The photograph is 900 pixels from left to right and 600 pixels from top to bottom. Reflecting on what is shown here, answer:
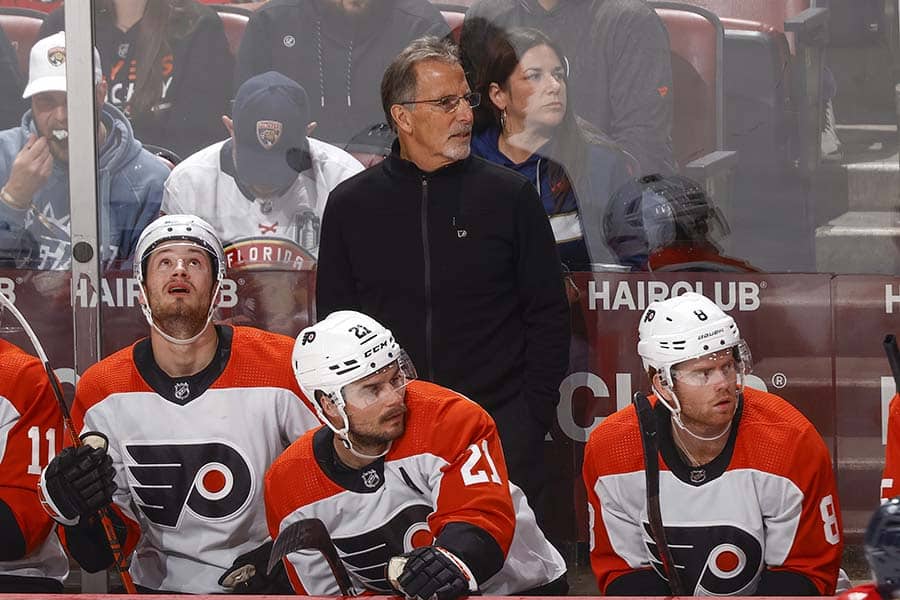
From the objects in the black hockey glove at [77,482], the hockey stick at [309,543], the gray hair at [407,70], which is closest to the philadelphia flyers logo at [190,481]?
the black hockey glove at [77,482]

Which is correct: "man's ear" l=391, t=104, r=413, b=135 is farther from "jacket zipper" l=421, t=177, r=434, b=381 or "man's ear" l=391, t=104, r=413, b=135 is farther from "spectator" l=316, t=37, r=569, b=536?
"jacket zipper" l=421, t=177, r=434, b=381

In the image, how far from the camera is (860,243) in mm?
3900

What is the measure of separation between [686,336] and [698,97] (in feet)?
3.08

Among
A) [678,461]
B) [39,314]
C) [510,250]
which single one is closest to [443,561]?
[678,461]

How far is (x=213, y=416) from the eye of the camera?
Result: 339cm

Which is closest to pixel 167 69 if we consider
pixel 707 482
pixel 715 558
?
pixel 707 482

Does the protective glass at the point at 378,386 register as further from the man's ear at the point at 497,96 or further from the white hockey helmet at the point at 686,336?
the man's ear at the point at 497,96

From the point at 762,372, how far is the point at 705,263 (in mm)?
324

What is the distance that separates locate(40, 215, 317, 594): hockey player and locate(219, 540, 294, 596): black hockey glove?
107mm

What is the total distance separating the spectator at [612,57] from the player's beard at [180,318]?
102 centimetres

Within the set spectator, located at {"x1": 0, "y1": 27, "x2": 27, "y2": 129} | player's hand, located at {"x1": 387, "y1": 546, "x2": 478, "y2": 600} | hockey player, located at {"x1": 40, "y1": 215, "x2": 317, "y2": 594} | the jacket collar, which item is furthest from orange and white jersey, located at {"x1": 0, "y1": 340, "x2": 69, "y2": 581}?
player's hand, located at {"x1": 387, "y1": 546, "x2": 478, "y2": 600}

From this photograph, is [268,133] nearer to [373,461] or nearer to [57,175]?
[57,175]

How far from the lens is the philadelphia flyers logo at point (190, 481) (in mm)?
3350

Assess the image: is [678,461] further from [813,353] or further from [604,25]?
[604,25]
